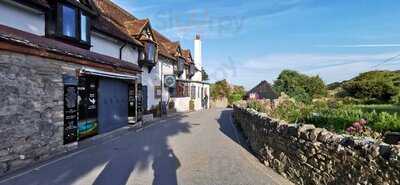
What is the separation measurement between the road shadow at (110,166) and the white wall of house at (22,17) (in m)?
4.36

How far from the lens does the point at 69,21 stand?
46.3 feet

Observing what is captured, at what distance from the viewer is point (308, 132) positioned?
22.9 feet

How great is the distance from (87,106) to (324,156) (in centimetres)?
1009

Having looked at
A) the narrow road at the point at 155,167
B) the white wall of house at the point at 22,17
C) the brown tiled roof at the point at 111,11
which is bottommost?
the narrow road at the point at 155,167

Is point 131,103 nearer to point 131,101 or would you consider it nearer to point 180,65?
point 131,101

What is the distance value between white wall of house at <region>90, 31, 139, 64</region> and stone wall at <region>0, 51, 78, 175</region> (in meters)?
6.28

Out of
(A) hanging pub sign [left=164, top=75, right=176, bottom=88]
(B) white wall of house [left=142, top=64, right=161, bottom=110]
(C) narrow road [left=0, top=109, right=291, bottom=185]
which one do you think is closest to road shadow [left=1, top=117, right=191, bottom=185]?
(C) narrow road [left=0, top=109, right=291, bottom=185]

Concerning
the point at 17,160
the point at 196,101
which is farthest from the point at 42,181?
the point at 196,101

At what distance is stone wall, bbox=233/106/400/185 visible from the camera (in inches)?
184

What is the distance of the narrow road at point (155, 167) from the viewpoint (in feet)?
25.4

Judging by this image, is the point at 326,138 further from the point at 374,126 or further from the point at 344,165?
the point at 374,126

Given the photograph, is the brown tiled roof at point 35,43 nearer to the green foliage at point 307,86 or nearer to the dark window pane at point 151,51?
the dark window pane at point 151,51

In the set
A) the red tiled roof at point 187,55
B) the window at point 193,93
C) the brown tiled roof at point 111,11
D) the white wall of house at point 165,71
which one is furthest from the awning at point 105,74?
the red tiled roof at point 187,55

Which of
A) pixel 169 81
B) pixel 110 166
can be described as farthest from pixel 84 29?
pixel 169 81
